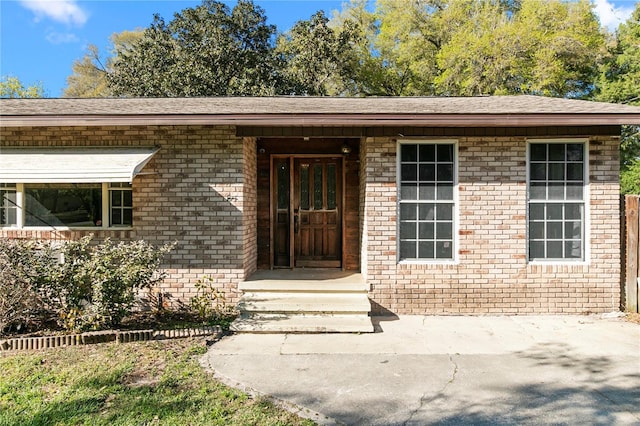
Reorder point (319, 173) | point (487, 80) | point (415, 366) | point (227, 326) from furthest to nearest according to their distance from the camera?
point (487, 80)
point (319, 173)
point (227, 326)
point (415, 366)

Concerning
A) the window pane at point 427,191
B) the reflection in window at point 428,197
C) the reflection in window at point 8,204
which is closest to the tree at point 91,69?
the reflection in window at point 8,204

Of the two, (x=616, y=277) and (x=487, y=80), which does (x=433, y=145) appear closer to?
(x=616, y=277)

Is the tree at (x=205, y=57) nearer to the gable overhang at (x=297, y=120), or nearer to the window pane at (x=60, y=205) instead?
the window pane at (x=60, y=205)

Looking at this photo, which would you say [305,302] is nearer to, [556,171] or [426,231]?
[426,231]

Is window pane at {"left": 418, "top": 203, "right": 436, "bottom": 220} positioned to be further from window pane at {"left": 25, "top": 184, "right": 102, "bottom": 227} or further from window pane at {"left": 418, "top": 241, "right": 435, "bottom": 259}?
window pane at {"left": 25, "top": 184, "right": 102, "bottom": 227}

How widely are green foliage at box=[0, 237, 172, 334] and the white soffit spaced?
915 millimetres

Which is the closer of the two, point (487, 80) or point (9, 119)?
point (9, 119)

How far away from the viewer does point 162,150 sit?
6.66m

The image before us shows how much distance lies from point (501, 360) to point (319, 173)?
4.81m

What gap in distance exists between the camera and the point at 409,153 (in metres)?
6.65

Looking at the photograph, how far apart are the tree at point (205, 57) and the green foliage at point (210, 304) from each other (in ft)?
43.5

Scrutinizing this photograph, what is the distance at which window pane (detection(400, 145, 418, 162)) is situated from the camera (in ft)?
21.8

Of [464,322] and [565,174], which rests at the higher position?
[565,174]

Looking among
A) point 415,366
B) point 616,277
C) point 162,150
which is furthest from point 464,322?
point 162,150
